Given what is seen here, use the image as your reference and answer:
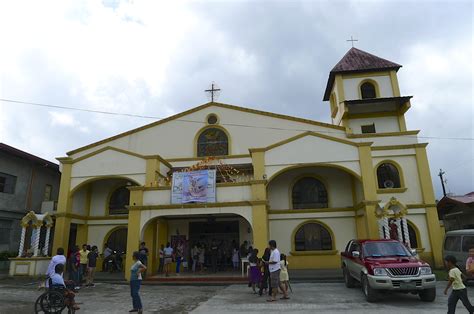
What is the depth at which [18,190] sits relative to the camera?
70.0 feet

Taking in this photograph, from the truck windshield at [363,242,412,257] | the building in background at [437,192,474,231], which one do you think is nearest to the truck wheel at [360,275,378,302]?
the truck windshield at [363,242,412,257]

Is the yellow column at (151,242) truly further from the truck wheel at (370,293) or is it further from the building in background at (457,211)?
the building in background at (457,211)

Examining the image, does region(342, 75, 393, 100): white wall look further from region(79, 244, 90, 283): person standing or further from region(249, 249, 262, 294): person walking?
region(79, 244, 90, 283): person standing

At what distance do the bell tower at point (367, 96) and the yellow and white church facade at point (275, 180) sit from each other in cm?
7

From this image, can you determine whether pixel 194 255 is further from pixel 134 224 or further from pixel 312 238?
pixel 312 238

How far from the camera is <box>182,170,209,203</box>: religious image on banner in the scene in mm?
15906

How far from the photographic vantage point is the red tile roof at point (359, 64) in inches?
890

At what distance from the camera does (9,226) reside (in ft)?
67.5

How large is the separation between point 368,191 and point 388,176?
3.15 m

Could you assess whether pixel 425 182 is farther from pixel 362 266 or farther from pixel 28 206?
pixel 28 206

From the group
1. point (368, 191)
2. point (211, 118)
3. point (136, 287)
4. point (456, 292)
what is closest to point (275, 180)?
point (368, 191)

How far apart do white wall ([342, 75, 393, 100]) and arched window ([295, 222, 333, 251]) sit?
353 inches

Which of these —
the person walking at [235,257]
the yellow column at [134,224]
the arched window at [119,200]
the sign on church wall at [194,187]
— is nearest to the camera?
the yellow column at [134,224]

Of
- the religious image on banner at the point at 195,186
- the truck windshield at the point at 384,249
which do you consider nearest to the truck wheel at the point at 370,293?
the truck windshield at the point at 384,249
